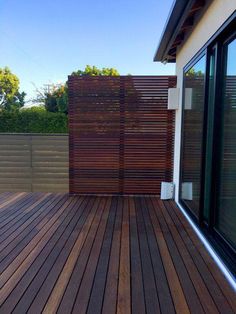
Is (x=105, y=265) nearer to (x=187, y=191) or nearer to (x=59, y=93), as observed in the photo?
(x=187, y=191)

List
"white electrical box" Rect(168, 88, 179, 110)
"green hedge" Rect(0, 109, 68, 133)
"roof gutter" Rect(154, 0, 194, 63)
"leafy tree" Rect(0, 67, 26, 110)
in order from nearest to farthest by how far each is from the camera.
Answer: "roof gutter" Rect(154, 0, 194, 63), "white electrical box" Rect(168, 88, 179, 110), "green hedge" Rect(0, 109, 68, 133), "leafy tree" Rect(0, 67, 26, 110)

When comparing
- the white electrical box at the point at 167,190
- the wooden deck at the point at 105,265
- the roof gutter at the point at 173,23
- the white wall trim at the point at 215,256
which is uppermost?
the roof gutter at the point at 173,23

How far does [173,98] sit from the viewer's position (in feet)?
14.9

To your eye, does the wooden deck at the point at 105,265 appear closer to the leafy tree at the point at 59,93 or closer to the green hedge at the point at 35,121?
the green hedge at the point at 35,121

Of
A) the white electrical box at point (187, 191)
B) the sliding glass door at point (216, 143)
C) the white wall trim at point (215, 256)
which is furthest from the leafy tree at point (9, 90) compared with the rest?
the white wall trim at point (215, 256)

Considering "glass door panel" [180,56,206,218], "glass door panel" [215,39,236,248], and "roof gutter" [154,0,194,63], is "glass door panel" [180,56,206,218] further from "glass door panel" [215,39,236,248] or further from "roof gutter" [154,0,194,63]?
"glass door panel" [215,39,236,248]

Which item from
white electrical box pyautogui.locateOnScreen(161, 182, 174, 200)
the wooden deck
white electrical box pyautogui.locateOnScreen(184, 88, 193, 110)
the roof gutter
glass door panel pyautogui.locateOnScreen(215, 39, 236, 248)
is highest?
the roof gutter

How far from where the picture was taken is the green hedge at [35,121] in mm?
8445

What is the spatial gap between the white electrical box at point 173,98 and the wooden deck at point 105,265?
1.55 m

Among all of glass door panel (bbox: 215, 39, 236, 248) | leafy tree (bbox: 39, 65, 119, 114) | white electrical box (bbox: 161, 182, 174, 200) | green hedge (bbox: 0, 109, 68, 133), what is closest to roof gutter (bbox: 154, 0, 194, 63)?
glass door panel (bbox: 215, 39, 236, 248)

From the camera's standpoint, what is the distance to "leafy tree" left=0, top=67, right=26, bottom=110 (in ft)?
58.3

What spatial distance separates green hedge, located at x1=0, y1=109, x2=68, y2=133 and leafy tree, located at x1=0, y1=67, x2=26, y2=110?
9566 mm

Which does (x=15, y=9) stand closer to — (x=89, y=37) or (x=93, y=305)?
(x=89, y=37)

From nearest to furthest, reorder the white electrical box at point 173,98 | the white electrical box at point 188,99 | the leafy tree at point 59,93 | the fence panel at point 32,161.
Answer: the white electrical box at point 188,99 → the white electrical box at point 173,98 → the fence panel at point 32,161 → the leafy tree at point 59,93
